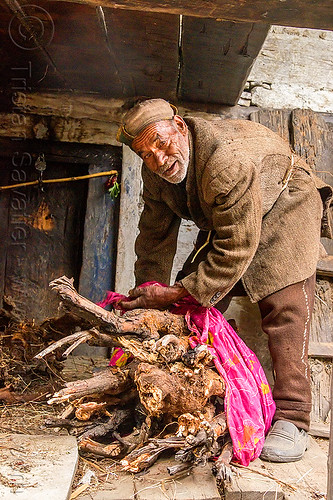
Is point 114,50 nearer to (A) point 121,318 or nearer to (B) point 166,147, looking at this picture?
(B) point 166,147

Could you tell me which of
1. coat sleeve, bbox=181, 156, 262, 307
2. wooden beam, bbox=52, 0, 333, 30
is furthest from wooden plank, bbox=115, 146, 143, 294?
wooden beam, bbox=52, 0, 333, 30

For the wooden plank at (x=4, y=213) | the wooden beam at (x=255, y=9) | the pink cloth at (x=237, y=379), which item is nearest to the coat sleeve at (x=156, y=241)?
the pink cloth at (x=237, y=379)

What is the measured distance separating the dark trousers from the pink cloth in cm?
8

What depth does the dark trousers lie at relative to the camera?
105 inches

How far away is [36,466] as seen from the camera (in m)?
2.03

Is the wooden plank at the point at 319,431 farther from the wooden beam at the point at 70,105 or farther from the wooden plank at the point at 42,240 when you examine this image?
the wooden beam at the point at 70,105

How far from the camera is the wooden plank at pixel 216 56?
269cm

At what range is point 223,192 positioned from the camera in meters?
2.49

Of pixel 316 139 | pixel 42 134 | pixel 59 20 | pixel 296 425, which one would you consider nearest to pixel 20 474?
pixel 296 425

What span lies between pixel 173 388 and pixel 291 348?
2.50ft

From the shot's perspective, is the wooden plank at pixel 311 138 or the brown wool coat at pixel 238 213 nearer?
the brown wool coat at pixel 238 213

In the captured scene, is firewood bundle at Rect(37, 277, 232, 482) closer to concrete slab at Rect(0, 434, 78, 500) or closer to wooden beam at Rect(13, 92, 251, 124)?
concrete slab at Rect(0, 434, 78, 500)

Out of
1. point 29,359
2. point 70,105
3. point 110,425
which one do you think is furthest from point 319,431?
point 70,105

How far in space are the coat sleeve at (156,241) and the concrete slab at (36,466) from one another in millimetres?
1164
